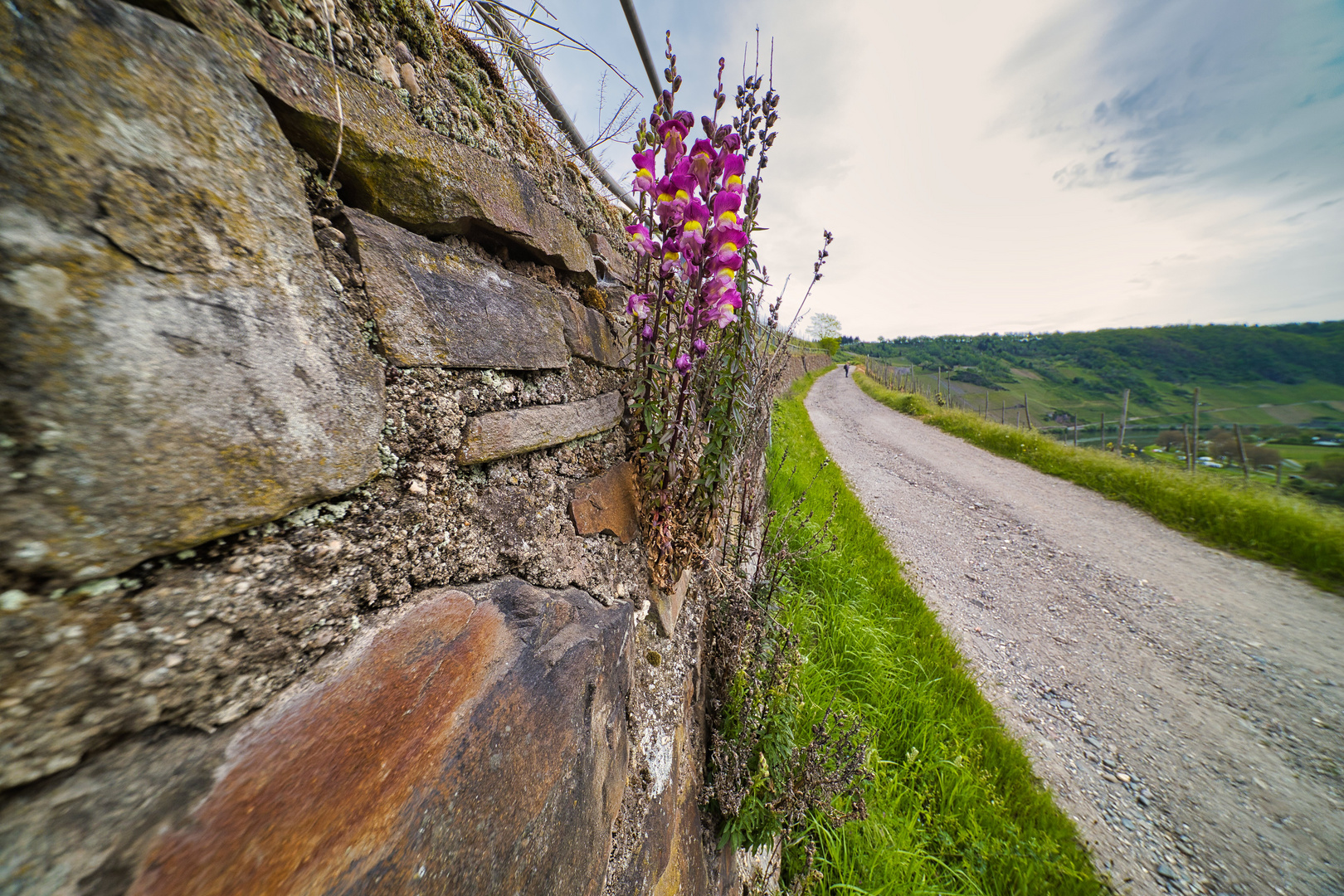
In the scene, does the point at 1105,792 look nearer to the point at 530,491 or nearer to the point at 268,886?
the point at 530,491

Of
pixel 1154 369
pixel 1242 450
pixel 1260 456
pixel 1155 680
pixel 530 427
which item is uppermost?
pixel 530 427

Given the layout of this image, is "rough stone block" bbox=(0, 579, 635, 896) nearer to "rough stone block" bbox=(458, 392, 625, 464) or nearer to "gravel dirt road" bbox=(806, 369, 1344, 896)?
"rough stone block" bbox=(458, 392, 625, 464)

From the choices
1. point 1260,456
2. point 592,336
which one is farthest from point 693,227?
point 1260,456

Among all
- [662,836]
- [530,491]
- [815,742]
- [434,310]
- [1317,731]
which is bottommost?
[1317,731]

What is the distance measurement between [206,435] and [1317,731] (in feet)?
21.6

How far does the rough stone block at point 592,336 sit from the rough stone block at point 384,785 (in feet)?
2.47

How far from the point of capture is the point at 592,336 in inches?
57.7

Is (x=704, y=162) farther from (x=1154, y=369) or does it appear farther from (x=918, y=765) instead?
(x=1154, y=369)

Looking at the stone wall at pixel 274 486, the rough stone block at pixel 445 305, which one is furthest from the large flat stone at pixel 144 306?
the rough stone block at pixel 445 305

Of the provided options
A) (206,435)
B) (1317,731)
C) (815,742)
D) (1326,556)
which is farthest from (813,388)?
(206,435)

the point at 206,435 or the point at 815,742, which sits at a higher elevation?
the point at 206,435

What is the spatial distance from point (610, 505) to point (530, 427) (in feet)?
1.40

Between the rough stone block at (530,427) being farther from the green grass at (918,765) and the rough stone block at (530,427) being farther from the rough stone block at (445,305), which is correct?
the green grass at (918,765)

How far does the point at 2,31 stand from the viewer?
417mm
